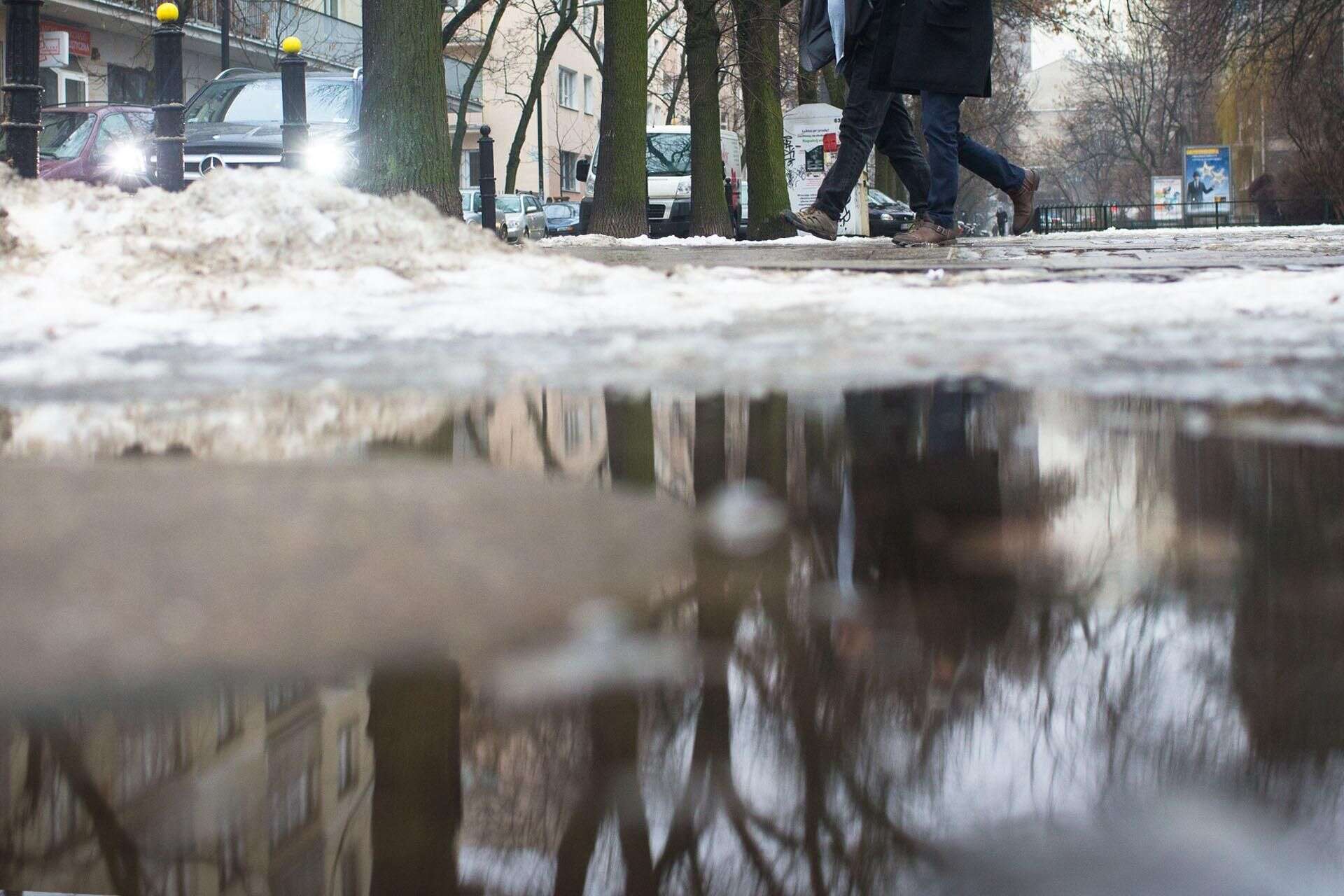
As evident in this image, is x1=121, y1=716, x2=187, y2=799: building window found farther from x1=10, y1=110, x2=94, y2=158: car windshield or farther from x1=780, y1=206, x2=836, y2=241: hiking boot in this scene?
x1=10, y1=110, x2=94, y2=158: car windshield

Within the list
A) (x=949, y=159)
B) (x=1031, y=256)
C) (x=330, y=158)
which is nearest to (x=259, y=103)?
(x=330, y=158)

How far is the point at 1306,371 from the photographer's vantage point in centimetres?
280

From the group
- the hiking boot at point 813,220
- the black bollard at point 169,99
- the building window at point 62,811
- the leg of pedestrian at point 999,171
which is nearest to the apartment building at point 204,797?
the building window at point 62,811

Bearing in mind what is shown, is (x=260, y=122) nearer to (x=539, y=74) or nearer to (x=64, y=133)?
(x=64, y=133)

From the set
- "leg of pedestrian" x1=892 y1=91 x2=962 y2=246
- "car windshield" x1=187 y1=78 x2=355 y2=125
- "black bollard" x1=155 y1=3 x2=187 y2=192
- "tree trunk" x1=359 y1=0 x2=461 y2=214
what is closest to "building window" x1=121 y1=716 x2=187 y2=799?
"leg of pedestrian" x1=892 y1=91 x2=962 y2=246

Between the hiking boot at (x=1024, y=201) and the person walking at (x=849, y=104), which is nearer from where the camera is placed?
the person walking at (x=849, y=104)

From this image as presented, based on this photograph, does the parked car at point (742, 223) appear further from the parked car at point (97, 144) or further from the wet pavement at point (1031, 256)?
the wet pavement at point (1031, 256)

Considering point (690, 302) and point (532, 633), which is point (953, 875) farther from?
point (690, 302)

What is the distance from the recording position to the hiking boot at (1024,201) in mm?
8862

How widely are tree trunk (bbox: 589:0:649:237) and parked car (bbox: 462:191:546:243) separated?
14500 mm

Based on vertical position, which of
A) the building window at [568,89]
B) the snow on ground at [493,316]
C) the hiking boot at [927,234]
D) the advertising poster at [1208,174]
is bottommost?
the snow on ground at [493,316]

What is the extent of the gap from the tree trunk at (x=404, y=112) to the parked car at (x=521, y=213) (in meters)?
20.9

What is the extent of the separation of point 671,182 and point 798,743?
75.7 ft

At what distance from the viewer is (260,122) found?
15672 mm
